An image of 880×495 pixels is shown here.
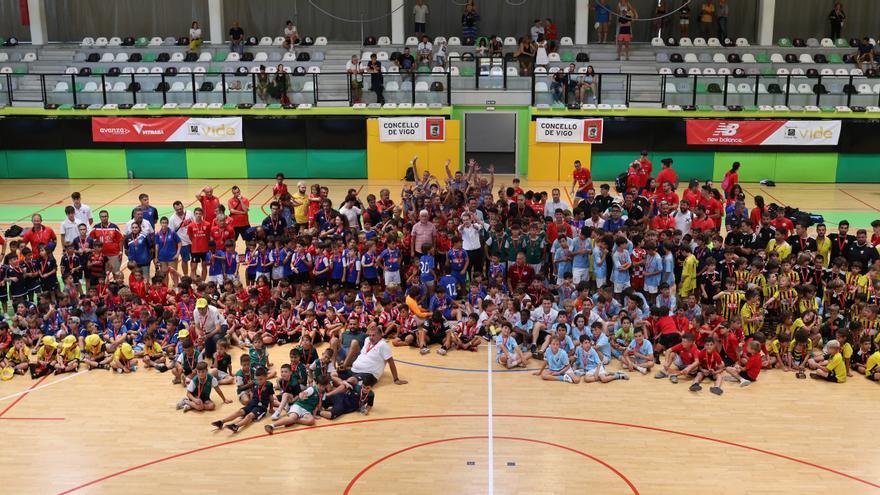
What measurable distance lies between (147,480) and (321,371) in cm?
299

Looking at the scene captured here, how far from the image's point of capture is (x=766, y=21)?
33.0m

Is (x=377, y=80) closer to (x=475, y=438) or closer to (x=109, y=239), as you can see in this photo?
(x=109, y=239)

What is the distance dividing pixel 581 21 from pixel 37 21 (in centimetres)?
2136

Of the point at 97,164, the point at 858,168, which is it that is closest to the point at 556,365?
the point at 858,168

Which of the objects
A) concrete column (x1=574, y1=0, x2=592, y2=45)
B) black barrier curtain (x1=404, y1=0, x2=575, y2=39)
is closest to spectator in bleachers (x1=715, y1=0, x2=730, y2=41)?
concrete column (x1=574, y1=0, x2=592, y2=45)

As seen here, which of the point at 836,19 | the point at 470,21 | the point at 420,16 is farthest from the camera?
the point at 420,16

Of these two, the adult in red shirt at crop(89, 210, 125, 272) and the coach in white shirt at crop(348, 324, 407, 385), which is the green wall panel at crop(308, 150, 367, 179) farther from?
the coach in white shirt at crop(348, 324, 407, 385)

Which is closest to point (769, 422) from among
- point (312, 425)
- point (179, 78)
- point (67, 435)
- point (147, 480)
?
point (312, 425)

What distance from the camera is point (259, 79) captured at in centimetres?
2811

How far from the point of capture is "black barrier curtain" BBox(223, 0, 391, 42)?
35.7 meters

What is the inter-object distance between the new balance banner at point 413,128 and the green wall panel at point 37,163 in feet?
36.0

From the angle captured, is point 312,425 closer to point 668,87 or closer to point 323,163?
point 323,163

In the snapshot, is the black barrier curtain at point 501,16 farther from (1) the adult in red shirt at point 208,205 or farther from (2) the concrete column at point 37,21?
(1) the adult in red shirt at point 208,205

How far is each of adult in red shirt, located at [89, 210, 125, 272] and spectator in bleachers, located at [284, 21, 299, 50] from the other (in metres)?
17.5
